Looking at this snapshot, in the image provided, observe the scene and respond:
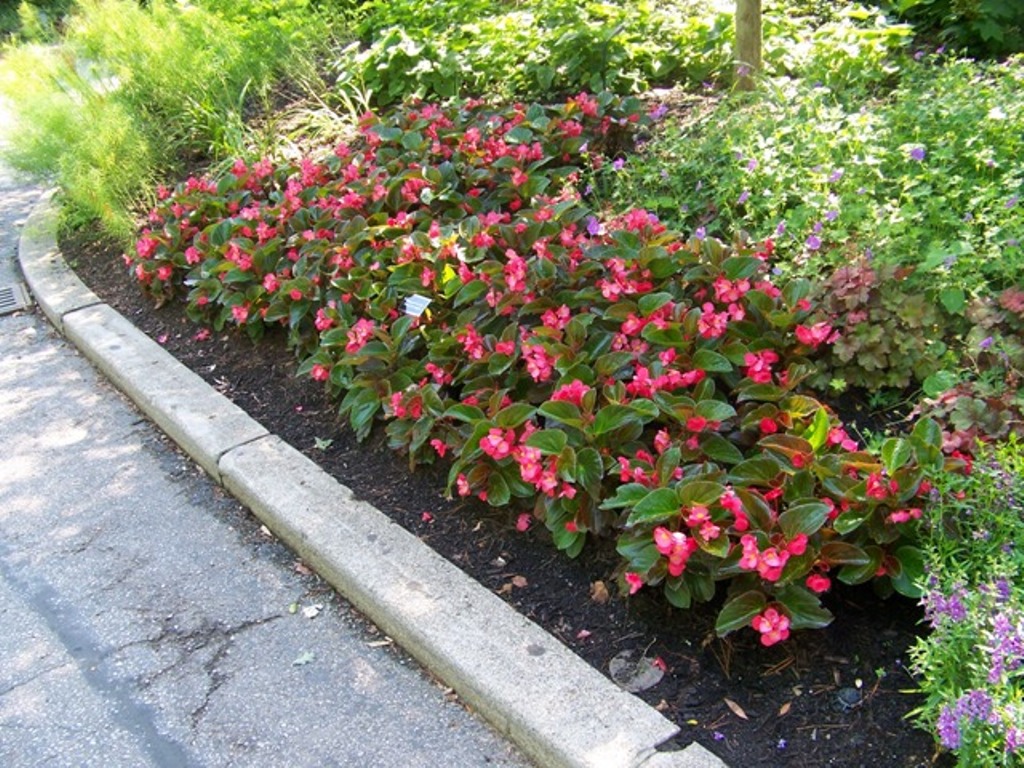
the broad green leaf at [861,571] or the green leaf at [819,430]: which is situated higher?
the green leaf at [819,430]

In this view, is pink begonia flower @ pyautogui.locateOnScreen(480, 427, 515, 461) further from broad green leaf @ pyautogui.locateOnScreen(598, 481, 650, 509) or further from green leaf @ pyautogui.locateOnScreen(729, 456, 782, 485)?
green leaf @ pyautogui.locateOnScreen(729, 456, 782, 485)

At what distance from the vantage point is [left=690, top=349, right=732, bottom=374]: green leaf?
9.17ft

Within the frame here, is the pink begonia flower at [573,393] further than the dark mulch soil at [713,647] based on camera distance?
Yes

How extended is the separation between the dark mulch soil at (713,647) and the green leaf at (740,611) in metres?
0.17

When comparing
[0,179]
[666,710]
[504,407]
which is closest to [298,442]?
[504,407]

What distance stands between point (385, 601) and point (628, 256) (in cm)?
138

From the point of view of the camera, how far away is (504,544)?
288cm

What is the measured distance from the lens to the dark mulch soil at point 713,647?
7.02 ft

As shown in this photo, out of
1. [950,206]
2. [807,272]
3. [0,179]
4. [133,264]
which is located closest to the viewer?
[807,272]

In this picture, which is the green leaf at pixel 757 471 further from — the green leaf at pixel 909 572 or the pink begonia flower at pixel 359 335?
the pink begonia flower at pixel 359 335

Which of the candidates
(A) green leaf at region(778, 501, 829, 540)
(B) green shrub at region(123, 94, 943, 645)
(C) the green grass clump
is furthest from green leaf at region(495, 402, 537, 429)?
(C) the green grass clump

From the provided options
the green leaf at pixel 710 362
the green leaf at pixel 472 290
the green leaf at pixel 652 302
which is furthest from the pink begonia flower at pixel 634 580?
the green leaf at pixel 472 290

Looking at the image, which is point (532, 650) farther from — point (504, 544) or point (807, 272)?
point (807, 272)

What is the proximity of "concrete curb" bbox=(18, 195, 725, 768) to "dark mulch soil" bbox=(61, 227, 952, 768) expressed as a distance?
84mm
